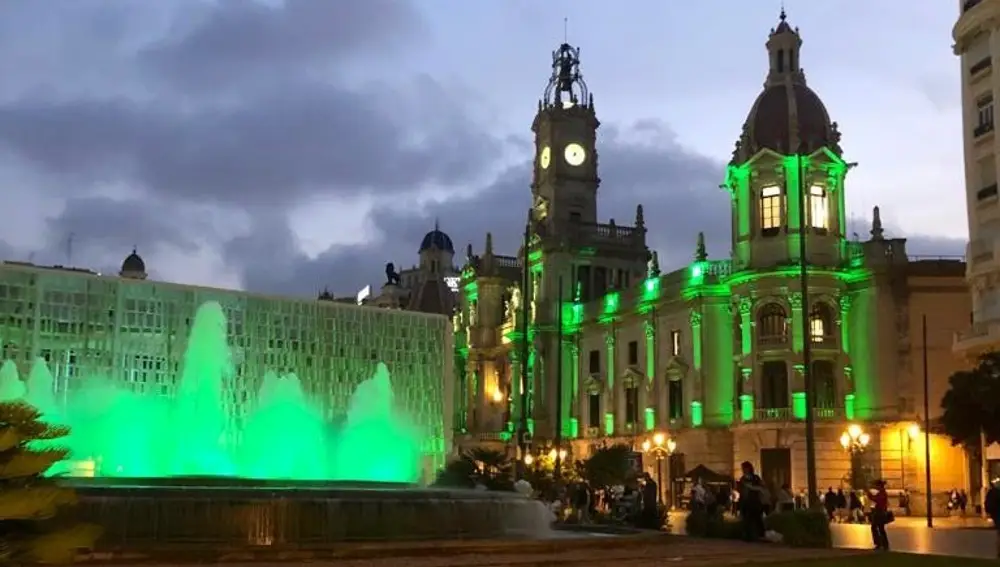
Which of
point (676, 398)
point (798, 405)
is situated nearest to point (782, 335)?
point (798, 405)

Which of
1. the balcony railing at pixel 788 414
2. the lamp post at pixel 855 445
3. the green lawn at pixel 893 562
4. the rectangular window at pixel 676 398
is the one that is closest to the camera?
the green lawn at pixel 893 562

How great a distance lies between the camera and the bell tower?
7819 cm

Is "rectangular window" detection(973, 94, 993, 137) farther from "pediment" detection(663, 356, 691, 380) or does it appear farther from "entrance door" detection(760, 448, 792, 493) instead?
"pediment" detection(663, 356, 691, 380)

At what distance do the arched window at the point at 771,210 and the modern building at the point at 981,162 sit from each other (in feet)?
47.1

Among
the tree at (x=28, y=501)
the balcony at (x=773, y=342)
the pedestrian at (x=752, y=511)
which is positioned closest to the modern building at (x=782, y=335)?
the balcony at (x=773, y=342)

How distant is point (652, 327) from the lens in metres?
65.9

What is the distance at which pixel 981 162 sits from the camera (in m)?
43.0

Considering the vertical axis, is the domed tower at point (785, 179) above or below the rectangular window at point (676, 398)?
above

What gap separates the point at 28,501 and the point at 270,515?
9.81 m

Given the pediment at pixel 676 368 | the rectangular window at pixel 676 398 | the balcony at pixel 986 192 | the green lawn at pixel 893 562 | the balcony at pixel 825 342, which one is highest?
the balcony at pixel 986 192

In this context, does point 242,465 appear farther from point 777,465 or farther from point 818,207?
point 818,207

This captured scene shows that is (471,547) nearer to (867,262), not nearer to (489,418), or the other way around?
(867,262)

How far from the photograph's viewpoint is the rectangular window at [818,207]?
57938 millimetres

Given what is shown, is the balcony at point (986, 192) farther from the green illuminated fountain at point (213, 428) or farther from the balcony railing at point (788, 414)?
the green illuminated fountain at point (213, 428)
